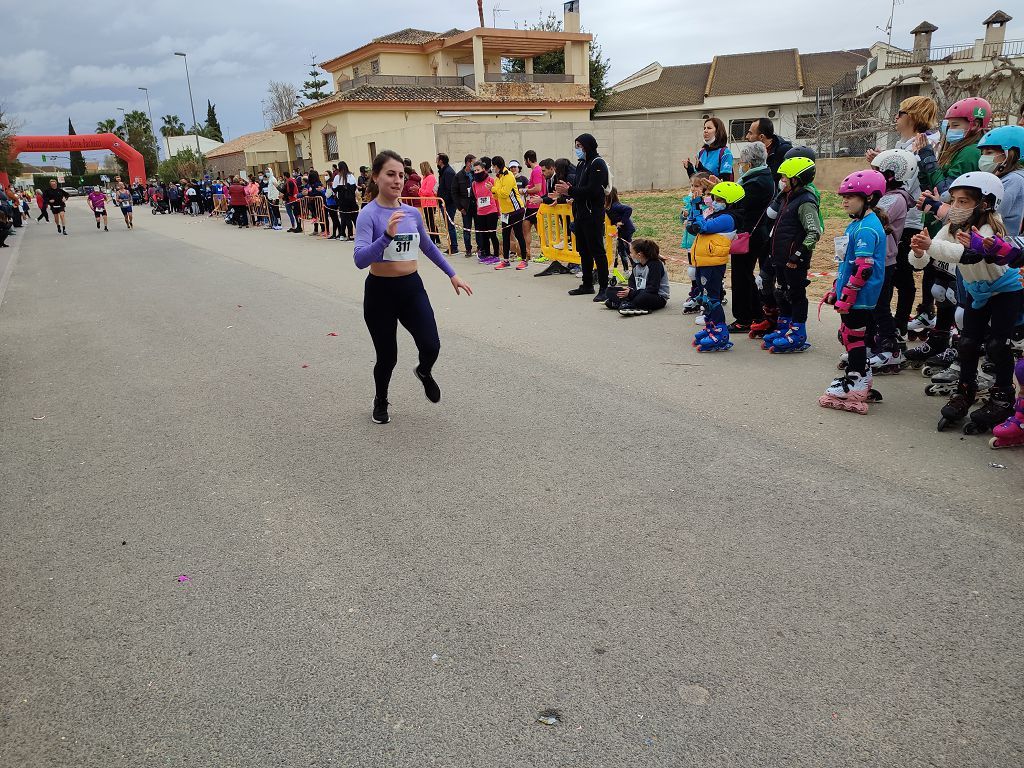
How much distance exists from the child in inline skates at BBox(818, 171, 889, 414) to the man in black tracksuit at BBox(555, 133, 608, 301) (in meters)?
4.54

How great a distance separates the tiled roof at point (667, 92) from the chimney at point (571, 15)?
29.6 feet

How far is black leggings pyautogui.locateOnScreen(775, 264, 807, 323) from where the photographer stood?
6447mm

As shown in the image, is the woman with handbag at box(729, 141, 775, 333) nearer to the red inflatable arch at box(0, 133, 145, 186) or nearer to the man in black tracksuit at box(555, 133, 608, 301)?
the man in black tracksuit at box(555, 133, 608, 301)

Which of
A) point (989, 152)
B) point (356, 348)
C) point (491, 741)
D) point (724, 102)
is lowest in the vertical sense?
point (491, 741)

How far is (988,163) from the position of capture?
16.4 ft

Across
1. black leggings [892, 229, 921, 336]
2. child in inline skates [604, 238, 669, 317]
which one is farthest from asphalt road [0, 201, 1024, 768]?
child in inline skates [604, 238, 669, 317]

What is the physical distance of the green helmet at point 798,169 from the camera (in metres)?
6.25

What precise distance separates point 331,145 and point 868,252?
40.7m

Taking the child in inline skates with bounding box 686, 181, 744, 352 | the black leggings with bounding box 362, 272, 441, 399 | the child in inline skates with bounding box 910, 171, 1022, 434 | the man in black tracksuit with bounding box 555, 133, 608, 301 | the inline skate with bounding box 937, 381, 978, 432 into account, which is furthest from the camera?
the man in black tracksuit with bounding box 555, 133, 608, 301

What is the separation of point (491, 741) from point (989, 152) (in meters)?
5.17

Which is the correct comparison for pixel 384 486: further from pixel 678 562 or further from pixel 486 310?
pixel 486 310

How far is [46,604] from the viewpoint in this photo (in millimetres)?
3299

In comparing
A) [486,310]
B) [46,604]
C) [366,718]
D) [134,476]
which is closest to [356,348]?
[486,310]

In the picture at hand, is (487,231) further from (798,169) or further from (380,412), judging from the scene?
(380,412)
